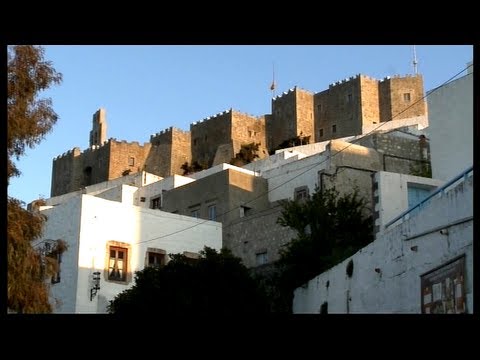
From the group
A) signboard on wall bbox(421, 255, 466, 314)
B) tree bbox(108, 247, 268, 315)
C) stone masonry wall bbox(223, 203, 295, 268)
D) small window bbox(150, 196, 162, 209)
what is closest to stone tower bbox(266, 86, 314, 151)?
small window bbox(150, 196, 162, 209)

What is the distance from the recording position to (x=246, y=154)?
69.1m

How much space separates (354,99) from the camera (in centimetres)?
6944

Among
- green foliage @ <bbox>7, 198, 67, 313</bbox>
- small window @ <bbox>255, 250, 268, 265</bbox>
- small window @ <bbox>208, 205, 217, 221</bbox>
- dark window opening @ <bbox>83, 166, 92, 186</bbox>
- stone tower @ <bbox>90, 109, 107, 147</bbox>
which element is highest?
stone tower @ <bbox>90, 109, 107, 147</bbox>

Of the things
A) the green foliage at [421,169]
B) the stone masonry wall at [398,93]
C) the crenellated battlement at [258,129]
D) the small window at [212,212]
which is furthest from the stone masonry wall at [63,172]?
the green foliage at [421,169]

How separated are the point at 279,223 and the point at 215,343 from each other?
2137cm

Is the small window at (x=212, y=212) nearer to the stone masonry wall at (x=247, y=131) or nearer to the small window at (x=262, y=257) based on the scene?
the small window at (x=262, y=257)

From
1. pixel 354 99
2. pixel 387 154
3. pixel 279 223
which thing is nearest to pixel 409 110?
pixel 354 99

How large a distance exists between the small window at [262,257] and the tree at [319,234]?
153 centimetres

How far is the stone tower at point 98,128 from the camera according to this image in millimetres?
89144

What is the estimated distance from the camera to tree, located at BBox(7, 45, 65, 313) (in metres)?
12.6

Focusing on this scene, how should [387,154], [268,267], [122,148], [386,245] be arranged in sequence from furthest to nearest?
[122,148] → [387,154] → [268,267] → [386,245]

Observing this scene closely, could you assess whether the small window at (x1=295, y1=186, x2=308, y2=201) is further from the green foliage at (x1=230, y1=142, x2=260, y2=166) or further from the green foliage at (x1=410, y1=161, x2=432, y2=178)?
the green foliage at (x1=230, y1=142, x2=260, y2=166)

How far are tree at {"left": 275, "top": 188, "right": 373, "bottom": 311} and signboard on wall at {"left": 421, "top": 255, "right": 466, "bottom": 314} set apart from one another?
7.66m

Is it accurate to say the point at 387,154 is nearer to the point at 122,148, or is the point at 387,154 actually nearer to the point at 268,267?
the point at 268,267
